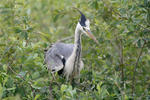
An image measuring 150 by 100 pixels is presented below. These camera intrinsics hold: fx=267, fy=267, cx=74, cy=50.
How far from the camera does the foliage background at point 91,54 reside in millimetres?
2996

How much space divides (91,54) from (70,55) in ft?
1.26

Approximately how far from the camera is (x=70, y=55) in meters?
4.19

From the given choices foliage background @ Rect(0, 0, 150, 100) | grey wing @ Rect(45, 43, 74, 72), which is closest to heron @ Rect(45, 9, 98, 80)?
grey wing @ Rect(45, 43, 74, 72)

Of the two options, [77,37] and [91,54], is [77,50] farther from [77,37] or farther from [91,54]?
[91,54]

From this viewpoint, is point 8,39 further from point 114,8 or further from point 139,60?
point 139,60

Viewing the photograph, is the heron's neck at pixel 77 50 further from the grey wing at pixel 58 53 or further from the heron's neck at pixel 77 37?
the grey wing at pixel 58 53

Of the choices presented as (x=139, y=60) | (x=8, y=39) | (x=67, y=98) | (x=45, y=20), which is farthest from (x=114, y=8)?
(x=45, y=20)

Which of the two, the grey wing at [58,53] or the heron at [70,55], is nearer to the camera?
the heron at [70,55]

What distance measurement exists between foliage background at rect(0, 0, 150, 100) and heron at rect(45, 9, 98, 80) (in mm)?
199

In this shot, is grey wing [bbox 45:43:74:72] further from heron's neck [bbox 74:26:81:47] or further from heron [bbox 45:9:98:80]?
heron's neck [bbox 74:26:81:47]

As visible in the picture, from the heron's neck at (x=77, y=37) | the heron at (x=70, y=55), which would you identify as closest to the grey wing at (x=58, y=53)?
the heron at (x=70, y=55)

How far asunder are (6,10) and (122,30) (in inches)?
71.1

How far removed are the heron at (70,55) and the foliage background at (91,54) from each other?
0.65 feet

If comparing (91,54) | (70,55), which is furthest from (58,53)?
(91,54)
